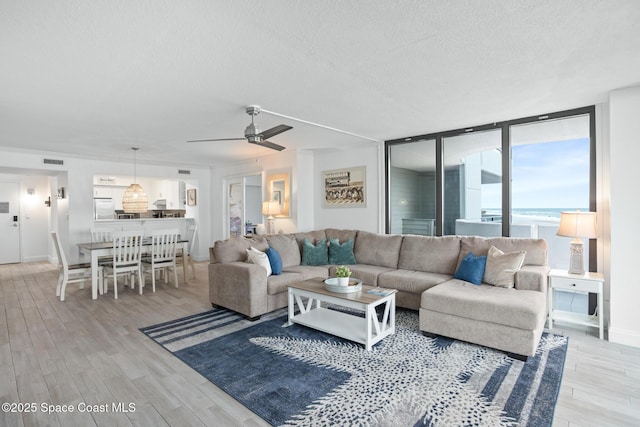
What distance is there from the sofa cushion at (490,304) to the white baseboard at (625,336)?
75 cm

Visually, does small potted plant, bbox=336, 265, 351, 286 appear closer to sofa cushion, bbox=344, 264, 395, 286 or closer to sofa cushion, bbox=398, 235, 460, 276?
sofa cushion, bbox=344, 264, 395, 286

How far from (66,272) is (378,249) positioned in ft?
14.8

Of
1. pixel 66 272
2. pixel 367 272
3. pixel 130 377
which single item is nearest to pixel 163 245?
pixel 66 272

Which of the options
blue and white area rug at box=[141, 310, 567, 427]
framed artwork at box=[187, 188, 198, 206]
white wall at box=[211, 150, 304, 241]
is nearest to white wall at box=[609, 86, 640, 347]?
blue and white area rug at box=[141, 310, 567, 427]

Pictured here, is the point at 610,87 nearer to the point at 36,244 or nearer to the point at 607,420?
the point at 607,420

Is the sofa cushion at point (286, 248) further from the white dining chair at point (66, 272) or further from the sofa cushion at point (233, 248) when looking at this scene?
the white dining chair at point (66, 272)

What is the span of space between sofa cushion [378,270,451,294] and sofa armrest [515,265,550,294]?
0.74 metres

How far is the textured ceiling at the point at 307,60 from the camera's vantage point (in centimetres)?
190

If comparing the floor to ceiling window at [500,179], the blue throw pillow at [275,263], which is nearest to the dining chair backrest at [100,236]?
the blue throw pillow at [275,263]

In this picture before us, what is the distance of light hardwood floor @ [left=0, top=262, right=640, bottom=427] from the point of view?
2.05 metres

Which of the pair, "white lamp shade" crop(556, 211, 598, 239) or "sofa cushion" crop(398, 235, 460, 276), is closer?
"white lamp shade" crop(556, 211, 598, 239)

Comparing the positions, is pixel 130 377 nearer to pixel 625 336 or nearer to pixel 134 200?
pixel 134 200

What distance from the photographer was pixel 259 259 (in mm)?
4043

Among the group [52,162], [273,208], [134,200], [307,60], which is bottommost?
[273,208]
